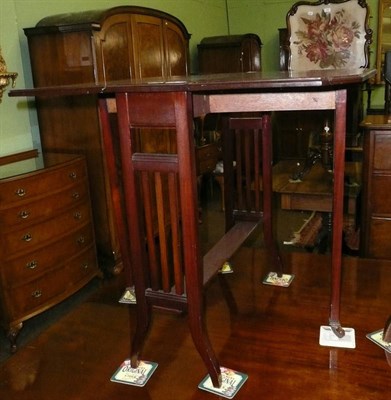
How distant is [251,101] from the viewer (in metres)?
1.28

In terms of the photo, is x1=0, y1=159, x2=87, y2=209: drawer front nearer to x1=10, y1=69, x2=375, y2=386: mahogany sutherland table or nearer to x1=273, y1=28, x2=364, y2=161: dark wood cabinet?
x1=10, y1=69, x2=375, y2=386: mahogany sutherland table

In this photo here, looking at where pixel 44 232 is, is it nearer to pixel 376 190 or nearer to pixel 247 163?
pixel 247 163

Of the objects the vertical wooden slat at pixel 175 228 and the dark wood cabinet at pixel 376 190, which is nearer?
the vertical wooden slat at pixel 175 228

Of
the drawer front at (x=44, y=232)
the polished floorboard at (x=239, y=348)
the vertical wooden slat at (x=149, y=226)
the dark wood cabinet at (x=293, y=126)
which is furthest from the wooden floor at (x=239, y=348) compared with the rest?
the dark wood cabinet at (x=293, y=126)

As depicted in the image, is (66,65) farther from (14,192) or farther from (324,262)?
(324,262)

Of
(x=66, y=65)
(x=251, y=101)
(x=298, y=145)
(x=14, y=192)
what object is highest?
(x=66, y=65)

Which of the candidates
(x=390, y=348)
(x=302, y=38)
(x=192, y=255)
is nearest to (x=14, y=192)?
(x=192, y=255)

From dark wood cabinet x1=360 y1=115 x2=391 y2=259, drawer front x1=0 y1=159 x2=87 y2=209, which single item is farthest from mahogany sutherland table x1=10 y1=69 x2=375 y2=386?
dark wood cabinet x1=360 y1=115 x2=391 y2=259

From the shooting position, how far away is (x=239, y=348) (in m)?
1.47

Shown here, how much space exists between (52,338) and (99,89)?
2.93ft

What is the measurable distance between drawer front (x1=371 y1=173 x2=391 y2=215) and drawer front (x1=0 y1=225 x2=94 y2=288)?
1.68m

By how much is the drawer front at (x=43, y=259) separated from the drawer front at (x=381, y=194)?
168cm

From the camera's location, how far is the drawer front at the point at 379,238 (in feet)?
9.00

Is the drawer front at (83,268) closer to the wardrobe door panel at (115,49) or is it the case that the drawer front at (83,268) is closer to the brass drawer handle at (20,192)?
the brass drawer handle at (20,192)
